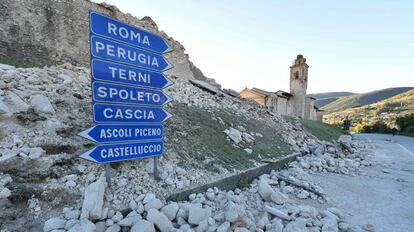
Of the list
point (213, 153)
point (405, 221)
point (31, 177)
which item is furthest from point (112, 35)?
point (405, 221)

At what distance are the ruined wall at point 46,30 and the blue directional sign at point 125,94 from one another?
710 centimetres

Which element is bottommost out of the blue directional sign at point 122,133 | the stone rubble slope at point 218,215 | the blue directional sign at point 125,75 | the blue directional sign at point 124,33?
the stone rubble slope at point 218,215

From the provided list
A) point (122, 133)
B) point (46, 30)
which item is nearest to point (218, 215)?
point (122, 133)

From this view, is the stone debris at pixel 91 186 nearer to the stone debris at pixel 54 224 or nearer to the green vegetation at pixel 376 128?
the stone debris at pixel 54 224

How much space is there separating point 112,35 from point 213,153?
3058 mm

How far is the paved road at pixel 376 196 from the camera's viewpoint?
358cm

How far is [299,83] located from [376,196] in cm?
2615

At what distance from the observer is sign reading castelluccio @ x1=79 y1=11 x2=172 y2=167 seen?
2.67 meters

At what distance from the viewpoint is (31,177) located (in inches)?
101

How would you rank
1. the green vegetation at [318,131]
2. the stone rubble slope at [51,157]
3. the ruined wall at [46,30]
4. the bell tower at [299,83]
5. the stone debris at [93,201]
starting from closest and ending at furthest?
the stone debris at [93,201], the stone rubble slope at [51,157], the ruined wall at [46,30], the green vegetation at [318,131], the bell tower at [299,83]

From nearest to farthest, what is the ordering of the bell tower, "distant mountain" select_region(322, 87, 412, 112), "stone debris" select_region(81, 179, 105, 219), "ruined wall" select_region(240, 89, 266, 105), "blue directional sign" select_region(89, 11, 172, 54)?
"stone debris" select_region(81, 179, 105, 219) < "blue directional sign" select_region(89, 11, 172, 54) < "ruined wall" select_region(240, 89, 266, 105) < the bell tower < "distant mountain" select_region(322, 87, 412, 112)

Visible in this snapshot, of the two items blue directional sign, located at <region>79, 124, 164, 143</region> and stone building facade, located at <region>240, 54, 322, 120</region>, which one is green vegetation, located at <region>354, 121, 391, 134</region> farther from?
blue directional sign, located at <region>79, 124, 164, 143</region>

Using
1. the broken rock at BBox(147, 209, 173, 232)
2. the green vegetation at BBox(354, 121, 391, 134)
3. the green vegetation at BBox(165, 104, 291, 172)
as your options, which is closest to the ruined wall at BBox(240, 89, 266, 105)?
the green vegetation at BBox(165, 104, 291, 172)

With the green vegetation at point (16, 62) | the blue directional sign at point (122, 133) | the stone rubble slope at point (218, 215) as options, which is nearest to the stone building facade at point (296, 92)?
the green vegetation at point (16, 62)
